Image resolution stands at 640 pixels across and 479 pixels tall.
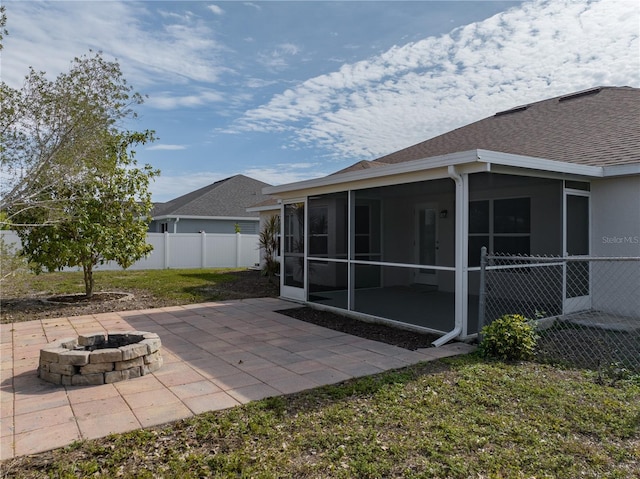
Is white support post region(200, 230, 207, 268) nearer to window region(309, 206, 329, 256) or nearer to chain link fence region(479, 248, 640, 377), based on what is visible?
window region(309, 206, 329, 256)

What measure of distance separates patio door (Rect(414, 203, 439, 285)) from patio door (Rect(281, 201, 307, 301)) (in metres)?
3.59

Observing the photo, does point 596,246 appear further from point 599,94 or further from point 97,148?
point 97,148

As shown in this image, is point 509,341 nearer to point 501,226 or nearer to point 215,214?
point 501,226

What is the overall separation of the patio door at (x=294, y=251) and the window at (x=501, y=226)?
3829 mm

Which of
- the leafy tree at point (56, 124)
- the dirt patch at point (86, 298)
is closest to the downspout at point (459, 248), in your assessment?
the leafy tree at point (56, 124)

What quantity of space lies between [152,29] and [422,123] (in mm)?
9687

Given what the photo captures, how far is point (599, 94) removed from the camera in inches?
444

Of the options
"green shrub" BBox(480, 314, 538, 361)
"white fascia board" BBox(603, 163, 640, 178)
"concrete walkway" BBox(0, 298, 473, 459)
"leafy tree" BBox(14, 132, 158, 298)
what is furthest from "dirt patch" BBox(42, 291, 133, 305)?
"white fascia board" BBox(603, 163, 640, 178)

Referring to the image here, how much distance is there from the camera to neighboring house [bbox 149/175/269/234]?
69.0ft

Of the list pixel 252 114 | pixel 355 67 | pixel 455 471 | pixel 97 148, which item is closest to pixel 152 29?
pixel 97 148

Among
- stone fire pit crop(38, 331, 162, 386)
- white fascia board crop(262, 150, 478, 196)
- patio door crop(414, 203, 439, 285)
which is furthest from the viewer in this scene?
patio door crop(414, 203, 439, 285)

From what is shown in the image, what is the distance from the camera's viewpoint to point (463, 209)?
579 cm

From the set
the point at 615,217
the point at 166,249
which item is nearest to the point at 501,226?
the point at 615,217

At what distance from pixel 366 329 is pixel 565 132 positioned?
663 centimetres
